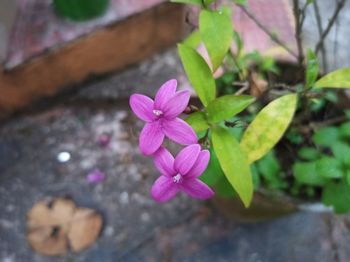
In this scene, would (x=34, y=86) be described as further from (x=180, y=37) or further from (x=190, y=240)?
(x=190, y=240)

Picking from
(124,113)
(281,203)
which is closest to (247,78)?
(281,203)

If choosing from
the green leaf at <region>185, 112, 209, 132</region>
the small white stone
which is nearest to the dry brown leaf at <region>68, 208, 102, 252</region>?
the small white stone

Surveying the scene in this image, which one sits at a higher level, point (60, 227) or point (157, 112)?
point (157, 112)

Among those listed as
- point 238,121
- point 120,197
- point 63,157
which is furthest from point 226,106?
point 63,157

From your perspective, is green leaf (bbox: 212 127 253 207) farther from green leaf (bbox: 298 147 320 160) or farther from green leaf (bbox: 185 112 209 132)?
green leaf (bbox: 298 147 320 160)

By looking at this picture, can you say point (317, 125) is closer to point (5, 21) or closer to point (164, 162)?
point (164, 162)
